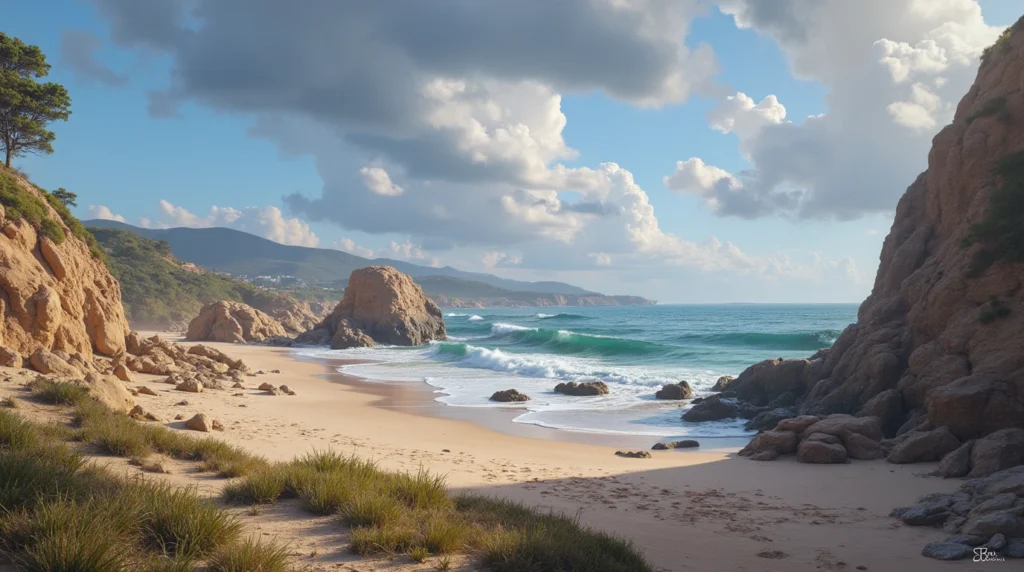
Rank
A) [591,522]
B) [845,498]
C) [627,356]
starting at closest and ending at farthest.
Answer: [591,522] < [845,498] < [627,356]

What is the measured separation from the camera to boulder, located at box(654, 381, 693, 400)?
2200 centimetres

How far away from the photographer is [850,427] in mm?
12508

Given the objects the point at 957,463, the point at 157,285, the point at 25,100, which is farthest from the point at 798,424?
the point at 157,285

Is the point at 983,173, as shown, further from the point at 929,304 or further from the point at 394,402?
the point at 394,402

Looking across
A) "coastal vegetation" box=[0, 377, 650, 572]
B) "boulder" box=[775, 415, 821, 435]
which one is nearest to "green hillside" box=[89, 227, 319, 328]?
"boulder" box=[775, 415, 821, 435]

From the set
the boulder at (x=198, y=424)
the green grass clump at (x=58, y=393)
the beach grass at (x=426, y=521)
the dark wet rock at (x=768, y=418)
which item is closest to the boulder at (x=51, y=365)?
the green grass clump at (x=58, y=393)

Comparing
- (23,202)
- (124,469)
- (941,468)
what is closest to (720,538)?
(941,468)

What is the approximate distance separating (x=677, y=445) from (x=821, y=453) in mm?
3449

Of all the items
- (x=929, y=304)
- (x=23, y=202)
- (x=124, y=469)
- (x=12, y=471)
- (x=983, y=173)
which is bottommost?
(x=124, y=469)

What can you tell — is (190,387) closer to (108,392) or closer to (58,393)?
(108,392)

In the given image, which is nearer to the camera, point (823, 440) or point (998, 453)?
point (998, 453)

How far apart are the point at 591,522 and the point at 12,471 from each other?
559 cm

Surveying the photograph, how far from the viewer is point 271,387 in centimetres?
1994

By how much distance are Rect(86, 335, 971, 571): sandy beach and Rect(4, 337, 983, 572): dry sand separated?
0.02 m
